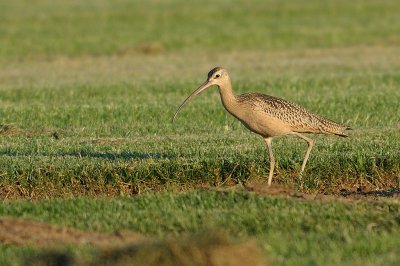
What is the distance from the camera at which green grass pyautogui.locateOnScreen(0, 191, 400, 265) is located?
8781mm

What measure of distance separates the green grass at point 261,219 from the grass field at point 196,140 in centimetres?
2

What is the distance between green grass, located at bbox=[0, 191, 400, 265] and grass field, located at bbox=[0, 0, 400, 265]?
22 millimetres

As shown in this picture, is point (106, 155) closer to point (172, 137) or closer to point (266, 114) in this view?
point (172, 137)

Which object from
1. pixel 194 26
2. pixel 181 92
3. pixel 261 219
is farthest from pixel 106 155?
pixel 194 26

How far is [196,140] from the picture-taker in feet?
50.6

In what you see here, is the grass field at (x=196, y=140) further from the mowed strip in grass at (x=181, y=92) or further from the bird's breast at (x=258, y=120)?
the bird's breast at (x=258, y=120)

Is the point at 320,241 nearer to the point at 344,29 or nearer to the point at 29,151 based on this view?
the point at 29,151

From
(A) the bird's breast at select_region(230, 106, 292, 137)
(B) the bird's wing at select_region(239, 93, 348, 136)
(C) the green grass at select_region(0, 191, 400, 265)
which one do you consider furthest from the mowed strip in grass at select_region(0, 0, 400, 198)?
(C) the green grass at select_region(0, 191, 400, 265)

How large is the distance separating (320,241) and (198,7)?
129 ft

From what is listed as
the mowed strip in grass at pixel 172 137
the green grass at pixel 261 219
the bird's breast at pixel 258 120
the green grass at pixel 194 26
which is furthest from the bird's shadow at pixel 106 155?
the green grass at pixel 194 26

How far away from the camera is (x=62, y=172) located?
505 inches

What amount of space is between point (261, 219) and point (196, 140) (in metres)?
5.29

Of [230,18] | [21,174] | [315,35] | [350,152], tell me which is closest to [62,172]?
[21,174]

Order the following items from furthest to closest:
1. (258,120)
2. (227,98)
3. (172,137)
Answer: (172,137) → (227,98) → (258,120)
